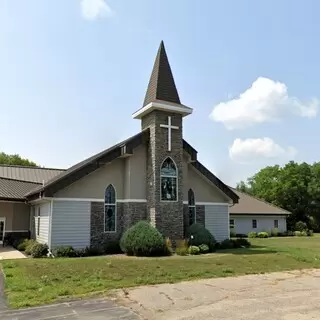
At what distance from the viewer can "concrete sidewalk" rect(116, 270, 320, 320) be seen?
755cm

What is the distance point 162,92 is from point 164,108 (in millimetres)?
1309

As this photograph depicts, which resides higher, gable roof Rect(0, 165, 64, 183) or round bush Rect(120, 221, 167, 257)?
gable roof Rect(0, 165, 64, 183)

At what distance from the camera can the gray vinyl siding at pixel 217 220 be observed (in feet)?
77.6

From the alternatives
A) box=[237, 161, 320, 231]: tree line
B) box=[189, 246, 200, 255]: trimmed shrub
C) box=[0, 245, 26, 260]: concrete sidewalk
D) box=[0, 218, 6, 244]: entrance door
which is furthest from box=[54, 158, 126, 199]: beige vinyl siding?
box=[237, 161, 320, 231]: tree line

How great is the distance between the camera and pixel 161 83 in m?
22.1

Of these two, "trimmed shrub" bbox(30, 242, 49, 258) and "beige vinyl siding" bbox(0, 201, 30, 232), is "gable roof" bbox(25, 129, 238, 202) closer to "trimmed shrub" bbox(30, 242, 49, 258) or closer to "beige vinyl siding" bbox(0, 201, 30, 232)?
"trimmed shrub" bbox(30, 242, 49, 258)

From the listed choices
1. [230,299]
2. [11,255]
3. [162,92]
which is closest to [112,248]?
[11,255]

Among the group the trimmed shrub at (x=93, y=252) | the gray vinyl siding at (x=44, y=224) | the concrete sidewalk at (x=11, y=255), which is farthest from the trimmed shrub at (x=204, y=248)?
the concrete sidewalk at (x=11, y=255)

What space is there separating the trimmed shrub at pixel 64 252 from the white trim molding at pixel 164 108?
880 cm

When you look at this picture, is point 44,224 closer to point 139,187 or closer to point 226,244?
point 139,187

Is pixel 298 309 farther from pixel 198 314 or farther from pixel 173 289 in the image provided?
pixel 173 289

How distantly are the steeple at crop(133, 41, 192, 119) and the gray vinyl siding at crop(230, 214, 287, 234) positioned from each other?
65.1ft

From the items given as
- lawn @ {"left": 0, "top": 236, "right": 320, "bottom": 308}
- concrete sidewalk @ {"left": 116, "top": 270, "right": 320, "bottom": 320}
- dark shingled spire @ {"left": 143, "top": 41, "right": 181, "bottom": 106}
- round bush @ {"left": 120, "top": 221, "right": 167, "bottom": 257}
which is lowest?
concrete sidewalk @ {"left": 116, "top": 270, "right": 320, "bottom": 320}

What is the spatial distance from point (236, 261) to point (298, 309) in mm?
7678
